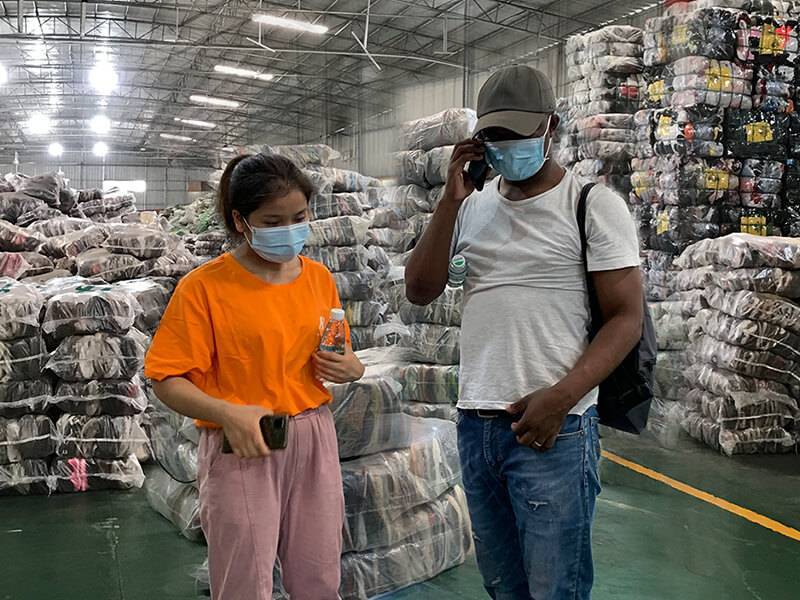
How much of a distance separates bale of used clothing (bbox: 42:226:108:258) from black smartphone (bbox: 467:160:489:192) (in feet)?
24.3

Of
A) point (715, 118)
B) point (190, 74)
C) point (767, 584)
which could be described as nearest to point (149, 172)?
point (190, 74)

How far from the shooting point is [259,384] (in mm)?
2020

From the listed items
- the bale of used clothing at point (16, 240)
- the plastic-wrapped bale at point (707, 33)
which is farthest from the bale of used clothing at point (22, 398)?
the plastic-wrapped bale at point (707, 33)

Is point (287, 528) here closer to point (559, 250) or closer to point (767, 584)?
point (559, 250)

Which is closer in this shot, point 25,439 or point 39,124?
point 25,439

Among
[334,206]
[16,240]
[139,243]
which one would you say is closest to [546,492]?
[334,206]

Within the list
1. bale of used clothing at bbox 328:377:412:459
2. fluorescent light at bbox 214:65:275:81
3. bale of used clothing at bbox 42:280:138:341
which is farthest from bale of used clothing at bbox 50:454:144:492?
fluorescent light at bbox 214:65:275:81

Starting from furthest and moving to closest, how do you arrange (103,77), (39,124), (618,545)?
1. (39,124)
2. (103,77)
3. (618,545)

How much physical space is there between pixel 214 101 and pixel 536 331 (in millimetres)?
29788

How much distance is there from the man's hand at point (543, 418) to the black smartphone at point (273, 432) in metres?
0.53

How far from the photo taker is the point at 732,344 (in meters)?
5.98

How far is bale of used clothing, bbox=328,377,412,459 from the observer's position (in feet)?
11.1

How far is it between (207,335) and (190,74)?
88.5 ft

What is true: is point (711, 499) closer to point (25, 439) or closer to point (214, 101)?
point (25, 439)
